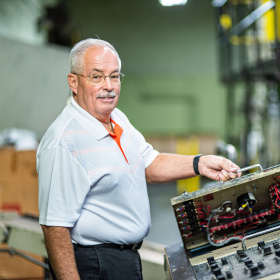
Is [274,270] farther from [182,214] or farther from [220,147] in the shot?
[220,147]

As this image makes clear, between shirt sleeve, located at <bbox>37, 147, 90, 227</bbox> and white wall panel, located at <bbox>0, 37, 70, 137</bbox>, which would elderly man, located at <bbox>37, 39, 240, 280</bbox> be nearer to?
shirt sleeve, located at <bbox>37, 147, 90, 227</bbox>

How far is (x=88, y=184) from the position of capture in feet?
3.92

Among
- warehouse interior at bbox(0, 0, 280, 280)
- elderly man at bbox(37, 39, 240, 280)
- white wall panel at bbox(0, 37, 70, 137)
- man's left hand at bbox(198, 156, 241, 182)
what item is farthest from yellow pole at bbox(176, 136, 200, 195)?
elderly man at bbox(37, 39, 240, 280)

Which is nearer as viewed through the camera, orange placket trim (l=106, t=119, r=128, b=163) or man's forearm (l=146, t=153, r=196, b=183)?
orange placket trim (l=106, t=119, r=128, b=163)

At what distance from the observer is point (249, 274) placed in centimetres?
94

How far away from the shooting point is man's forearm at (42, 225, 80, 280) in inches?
45.9

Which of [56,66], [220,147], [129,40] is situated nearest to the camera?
[220,147]

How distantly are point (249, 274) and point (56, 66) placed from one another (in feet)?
12.0

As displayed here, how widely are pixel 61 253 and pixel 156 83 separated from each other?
8573 millimetres

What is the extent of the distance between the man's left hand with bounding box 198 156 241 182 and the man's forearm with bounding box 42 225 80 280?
0.59 meters

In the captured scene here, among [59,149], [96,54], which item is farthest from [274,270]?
[96,54]

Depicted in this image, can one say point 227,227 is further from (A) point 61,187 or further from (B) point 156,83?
(B) point 156,83

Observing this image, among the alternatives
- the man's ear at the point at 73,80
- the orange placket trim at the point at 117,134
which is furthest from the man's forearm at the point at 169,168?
the man's ear at the point at 73,80

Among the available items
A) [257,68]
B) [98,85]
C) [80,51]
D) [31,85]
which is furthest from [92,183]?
[257,68]
